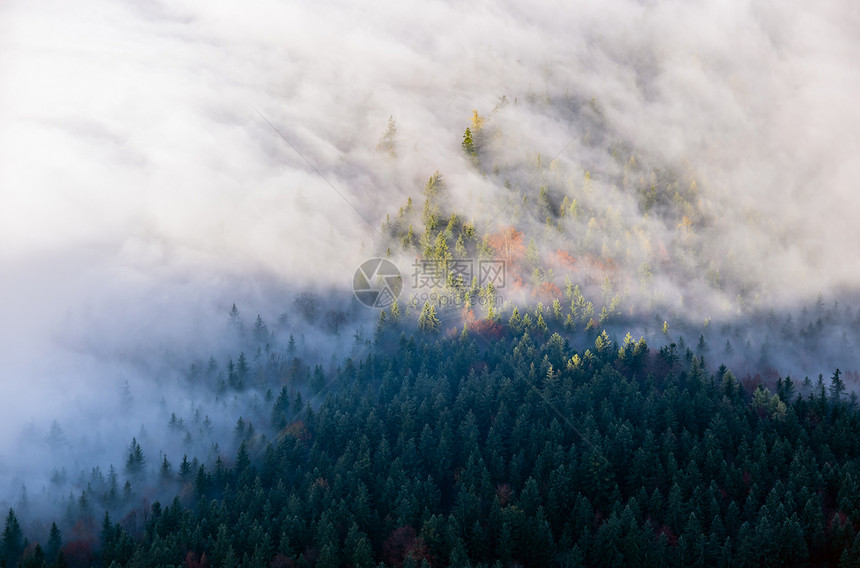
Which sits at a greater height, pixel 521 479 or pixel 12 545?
pixel 521 479

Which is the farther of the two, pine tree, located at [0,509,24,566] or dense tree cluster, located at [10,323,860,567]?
pine tree, located at [0,509,24,566]

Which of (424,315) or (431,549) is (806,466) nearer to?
(431,549)

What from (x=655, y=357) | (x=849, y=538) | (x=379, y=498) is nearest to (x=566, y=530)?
(x=379, y=498)

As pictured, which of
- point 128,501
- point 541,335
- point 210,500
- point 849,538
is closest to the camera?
point 849,538

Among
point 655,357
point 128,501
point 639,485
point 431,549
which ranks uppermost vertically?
point 655,357

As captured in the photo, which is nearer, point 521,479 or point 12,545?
point 521,479

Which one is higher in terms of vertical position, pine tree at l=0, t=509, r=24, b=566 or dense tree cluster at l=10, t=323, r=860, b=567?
dense tree cluster at l=10, t=323, r=860, b=567

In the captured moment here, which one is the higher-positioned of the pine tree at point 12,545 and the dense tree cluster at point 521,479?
the dense tree cluster at point 521,479

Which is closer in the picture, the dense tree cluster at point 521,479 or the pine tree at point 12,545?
the dense tree cluster at point 521,479

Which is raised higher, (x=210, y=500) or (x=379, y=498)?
(x=379, y=498)

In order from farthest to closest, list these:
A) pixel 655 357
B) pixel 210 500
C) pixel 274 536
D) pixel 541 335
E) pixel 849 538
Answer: pixel 541 335, pixel 655 357, pixel 210 500, pixel 274 536, pixel 849 538

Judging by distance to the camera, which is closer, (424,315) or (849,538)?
(849,538)
